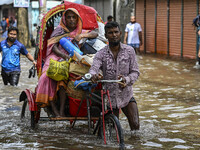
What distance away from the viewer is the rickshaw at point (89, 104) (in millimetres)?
5762

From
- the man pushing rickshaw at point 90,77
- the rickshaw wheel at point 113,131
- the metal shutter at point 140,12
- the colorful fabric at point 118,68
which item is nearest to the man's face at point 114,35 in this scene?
the man pushing rickshaw at point 90,77

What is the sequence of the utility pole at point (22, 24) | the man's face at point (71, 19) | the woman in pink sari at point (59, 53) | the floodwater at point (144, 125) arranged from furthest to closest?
the utility pole at point (22, 24)
the man's face at point (71, 19)
the woman in pink sari at point (59, 53)
the floodwater at point (144, 125)

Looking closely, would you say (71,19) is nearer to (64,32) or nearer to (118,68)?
(64,32)

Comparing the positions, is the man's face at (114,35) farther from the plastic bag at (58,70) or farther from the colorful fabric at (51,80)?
the colorful fabric at (51,80)

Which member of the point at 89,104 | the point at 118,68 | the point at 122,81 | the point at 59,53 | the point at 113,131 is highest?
the point at 59,53

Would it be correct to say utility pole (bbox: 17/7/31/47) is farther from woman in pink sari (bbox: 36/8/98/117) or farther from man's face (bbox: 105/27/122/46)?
man's face (bbox: 105/27/122/46)

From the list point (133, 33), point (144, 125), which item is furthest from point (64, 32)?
point (133, 33)

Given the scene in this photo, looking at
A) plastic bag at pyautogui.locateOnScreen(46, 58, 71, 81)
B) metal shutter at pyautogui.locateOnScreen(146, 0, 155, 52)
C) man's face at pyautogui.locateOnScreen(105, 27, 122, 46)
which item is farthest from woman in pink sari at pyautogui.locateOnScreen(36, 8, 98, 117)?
metal shutter at pyautogui.locateOnScreen(146, 0, 155, 52)

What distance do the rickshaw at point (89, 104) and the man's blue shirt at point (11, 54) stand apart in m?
2.36

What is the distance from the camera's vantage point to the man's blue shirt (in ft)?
34.6

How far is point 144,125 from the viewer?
7395 millimetres

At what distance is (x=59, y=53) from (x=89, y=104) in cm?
99

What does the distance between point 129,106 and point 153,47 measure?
16117 mm

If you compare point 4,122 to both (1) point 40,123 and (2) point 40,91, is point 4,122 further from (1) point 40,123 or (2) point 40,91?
(2) point 40,91
